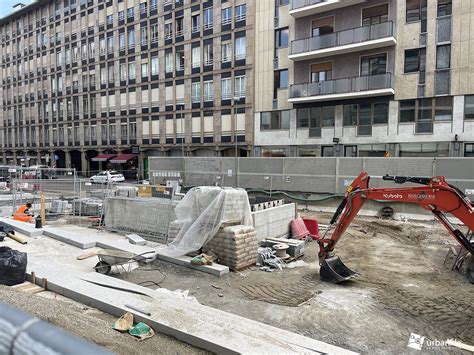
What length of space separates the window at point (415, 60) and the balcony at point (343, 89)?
5.08 feet

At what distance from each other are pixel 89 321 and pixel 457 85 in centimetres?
2635

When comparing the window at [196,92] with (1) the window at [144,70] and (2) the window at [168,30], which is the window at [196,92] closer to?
(2) the window at [168,30]

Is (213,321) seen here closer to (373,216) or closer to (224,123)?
(373,216)

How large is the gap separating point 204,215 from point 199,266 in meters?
1.45

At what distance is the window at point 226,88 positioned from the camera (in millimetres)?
35031

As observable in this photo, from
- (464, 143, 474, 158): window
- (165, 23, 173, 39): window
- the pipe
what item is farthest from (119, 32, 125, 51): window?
the pipe

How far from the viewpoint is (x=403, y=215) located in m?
17.6

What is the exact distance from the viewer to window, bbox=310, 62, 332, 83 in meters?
28.8

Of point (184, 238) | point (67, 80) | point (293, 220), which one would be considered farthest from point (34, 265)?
point (67, 80)

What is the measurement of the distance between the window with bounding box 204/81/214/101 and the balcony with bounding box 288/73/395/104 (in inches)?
382

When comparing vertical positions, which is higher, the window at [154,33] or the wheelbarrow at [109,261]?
the window at [154,33]

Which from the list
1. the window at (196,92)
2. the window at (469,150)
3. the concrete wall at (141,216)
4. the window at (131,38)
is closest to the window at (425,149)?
the window at (469,150)

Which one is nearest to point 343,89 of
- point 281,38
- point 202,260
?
point 281,38

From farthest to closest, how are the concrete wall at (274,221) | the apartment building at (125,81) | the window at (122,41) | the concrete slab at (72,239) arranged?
1. the window at (122,41)
2. the apartment building at (125,81)
3. the concrete wall at (274,221)
4. the concrete slab at (72,239)
